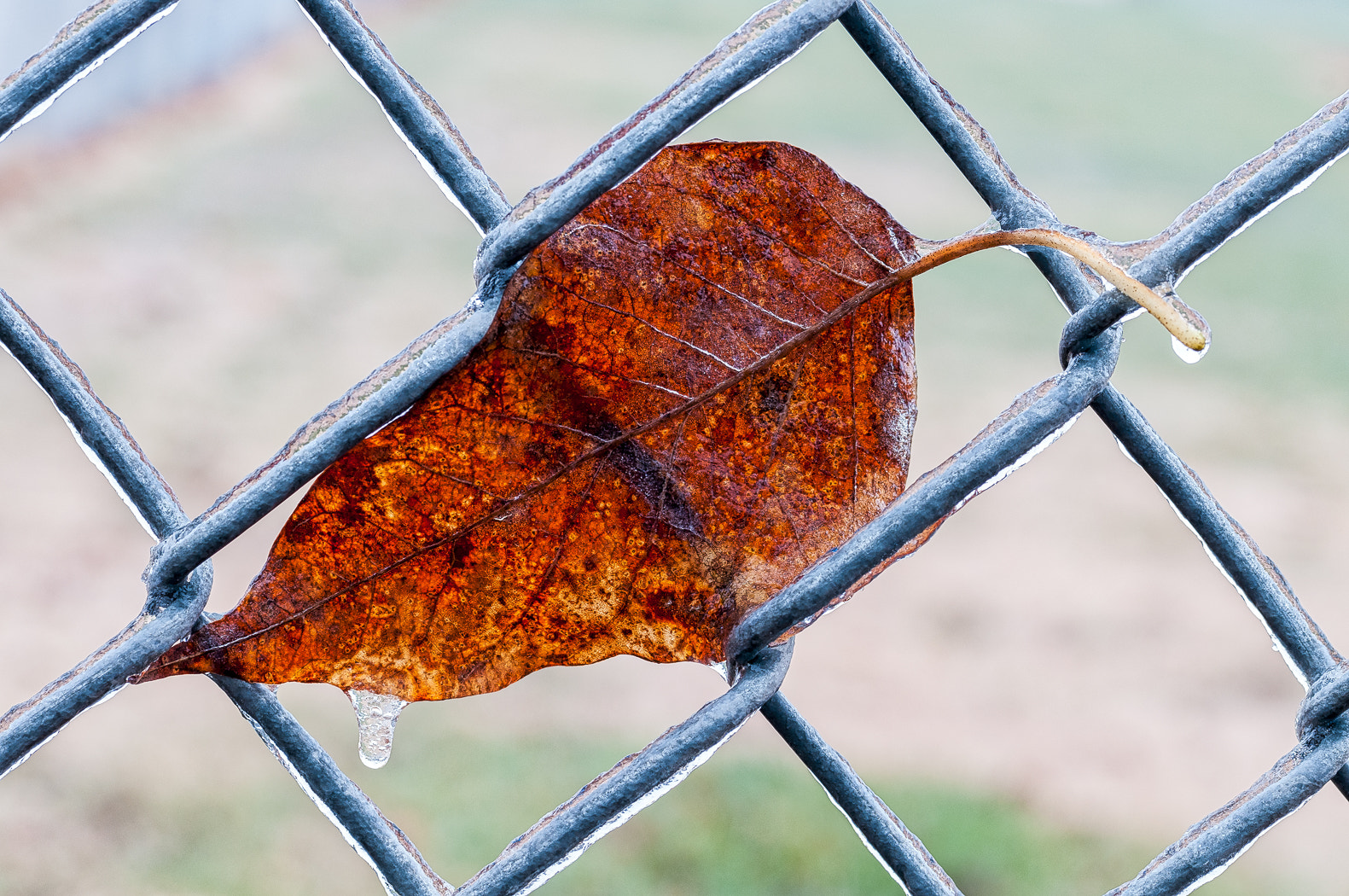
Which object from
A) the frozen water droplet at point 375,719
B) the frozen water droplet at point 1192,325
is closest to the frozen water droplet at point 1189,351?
the frozen water droplet at point 1192,325

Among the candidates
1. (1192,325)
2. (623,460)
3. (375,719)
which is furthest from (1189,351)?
(375,719)

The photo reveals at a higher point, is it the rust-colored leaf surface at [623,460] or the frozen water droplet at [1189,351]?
the rust-colored leaf surface at [623,460]

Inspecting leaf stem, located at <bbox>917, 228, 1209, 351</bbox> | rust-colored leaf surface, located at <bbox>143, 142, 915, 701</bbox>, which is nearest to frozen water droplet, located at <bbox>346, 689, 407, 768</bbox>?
rust-colored leaf surface, located at <bbox>143, 142, 915, 701</bbox>

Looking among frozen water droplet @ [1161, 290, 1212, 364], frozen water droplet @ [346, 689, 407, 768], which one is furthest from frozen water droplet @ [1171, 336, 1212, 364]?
frozen water droplet @ [346, 689, 407, 768]

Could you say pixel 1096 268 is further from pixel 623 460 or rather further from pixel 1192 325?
pixel 623 460

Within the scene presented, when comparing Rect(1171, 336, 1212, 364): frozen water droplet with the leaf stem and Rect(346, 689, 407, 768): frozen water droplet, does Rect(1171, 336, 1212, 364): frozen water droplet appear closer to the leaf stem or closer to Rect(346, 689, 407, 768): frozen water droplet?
the leaf stem

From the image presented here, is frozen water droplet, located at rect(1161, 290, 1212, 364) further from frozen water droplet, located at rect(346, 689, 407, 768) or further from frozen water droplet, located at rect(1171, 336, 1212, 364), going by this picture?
frozen water droplet, located at rect(346, 689, 407, 768)

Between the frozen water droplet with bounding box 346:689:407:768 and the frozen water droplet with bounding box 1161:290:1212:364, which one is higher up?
the frozen water droplet with bounding box 346:689:407:768

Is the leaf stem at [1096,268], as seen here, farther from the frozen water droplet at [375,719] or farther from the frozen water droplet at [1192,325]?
the frozen water droplet at [375,719]
